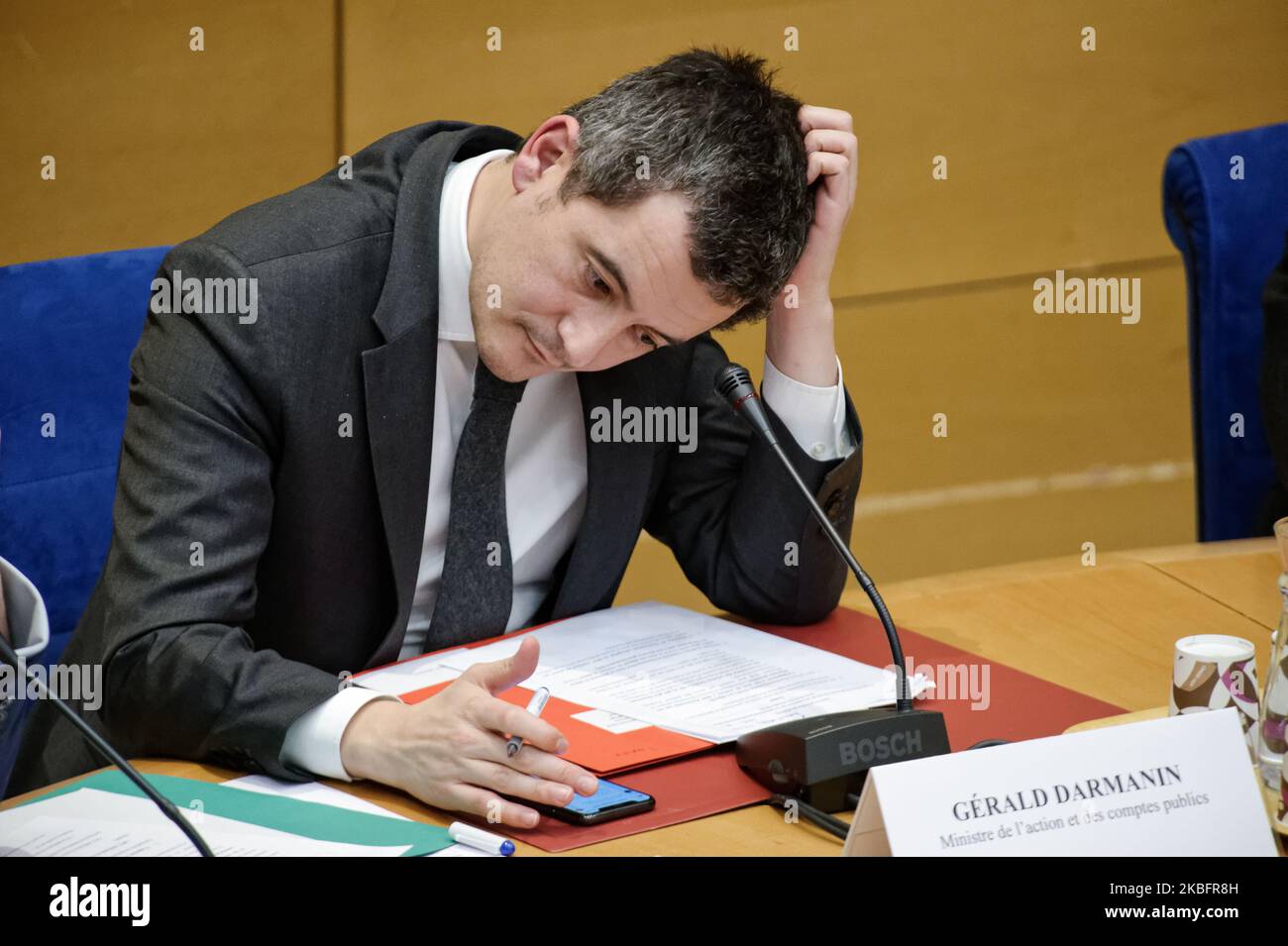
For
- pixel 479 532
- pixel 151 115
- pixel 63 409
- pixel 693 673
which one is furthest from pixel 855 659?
pixel 151 115

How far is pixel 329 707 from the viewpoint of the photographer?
45.6 inches

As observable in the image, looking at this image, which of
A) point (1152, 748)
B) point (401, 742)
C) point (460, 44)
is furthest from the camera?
point (460, 44)

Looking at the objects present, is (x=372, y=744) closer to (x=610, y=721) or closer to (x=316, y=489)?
(x=610, y=721)

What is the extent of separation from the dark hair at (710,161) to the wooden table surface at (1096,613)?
399 mm

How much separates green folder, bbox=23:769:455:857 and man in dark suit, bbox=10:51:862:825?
0.04 metres

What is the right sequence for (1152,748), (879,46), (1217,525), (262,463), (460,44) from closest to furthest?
(1152,748) < (262,463) < (1217,525) < (460,44) < (879,46)

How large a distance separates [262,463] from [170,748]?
0.84 ft

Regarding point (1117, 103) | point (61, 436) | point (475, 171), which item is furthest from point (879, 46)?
point (61, 436)

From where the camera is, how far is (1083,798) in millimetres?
875

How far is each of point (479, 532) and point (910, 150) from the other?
1865 millimetres

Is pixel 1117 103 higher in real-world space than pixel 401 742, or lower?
higher

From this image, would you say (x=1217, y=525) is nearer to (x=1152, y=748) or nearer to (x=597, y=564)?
(x=597, y=564)

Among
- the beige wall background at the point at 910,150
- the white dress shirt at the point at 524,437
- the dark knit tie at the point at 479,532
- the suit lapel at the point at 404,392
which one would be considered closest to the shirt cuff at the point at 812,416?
the white dress shirt at the point at 524,437

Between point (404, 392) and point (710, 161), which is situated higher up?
point (710, 161)
